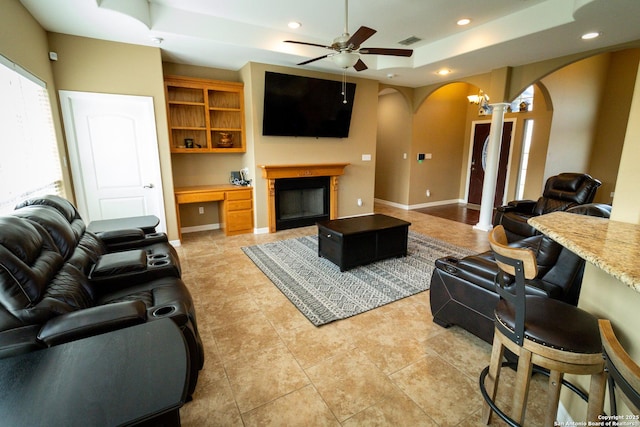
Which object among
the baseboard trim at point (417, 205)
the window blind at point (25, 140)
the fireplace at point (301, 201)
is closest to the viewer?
the window blind at point (25, 140)

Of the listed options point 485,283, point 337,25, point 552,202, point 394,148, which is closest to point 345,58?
point 337,25

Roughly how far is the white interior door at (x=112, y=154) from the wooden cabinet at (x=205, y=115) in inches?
23.1

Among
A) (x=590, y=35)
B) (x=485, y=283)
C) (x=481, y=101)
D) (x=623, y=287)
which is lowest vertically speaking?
(x=485, y=283)

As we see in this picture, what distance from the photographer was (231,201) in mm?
5047

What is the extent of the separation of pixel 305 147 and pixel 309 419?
14.8 feet

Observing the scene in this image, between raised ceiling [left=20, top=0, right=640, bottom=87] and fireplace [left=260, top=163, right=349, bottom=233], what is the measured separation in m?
1.75

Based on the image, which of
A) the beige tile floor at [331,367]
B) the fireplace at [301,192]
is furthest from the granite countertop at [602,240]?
the fireplace at [301,192]

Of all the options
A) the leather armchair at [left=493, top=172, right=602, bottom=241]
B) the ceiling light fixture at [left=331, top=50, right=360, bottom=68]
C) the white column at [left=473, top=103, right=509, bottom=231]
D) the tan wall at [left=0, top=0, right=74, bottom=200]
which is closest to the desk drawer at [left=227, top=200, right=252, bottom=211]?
the tan wall at [left=0, top=0, right=74, bottom=200]

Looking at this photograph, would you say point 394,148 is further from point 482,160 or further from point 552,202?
point 552,202

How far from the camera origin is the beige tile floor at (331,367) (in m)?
1.70

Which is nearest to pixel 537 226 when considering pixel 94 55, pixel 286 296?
pixel 286 296

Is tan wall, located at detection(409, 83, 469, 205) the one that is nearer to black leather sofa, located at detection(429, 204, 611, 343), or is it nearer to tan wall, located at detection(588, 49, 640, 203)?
tan wall, located at detection(588, 49, 640, 203)

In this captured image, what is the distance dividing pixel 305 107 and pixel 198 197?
2.31 m

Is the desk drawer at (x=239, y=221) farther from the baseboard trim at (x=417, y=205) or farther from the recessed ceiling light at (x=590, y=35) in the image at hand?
the recessed ceiling light at (x=590, y=35)
